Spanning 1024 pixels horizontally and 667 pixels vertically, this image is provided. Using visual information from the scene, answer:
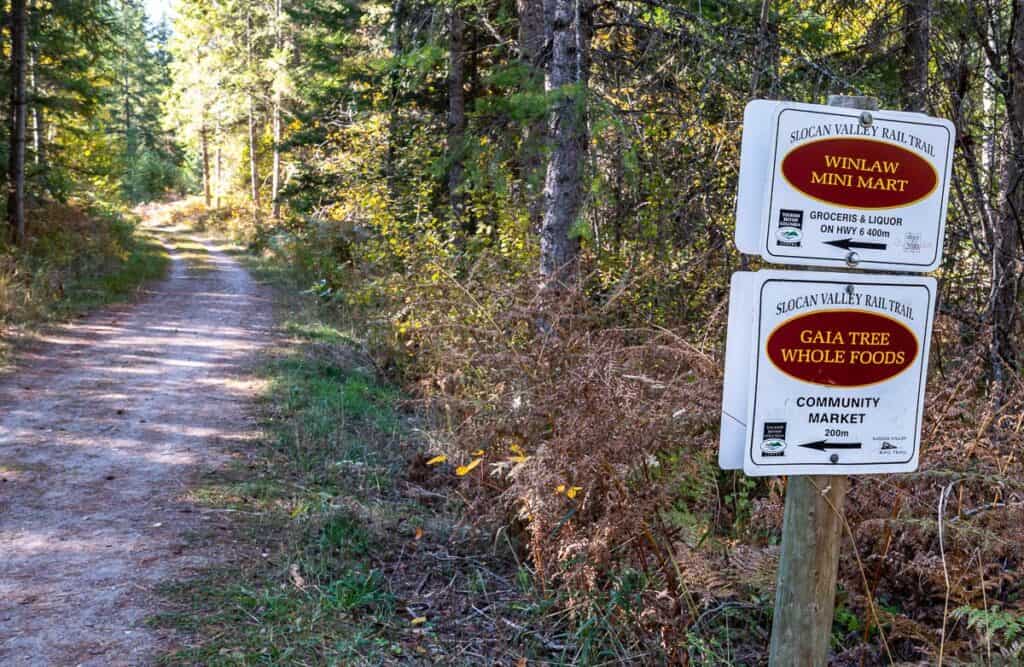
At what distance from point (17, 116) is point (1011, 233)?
18.2 m

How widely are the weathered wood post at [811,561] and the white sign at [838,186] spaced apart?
0.13 m

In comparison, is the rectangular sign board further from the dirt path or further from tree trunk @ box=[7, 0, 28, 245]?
tree trunk @ box=[7, 0, 28, 245]

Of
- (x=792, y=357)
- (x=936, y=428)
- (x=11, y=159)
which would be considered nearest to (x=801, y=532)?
(x=792, y=357)

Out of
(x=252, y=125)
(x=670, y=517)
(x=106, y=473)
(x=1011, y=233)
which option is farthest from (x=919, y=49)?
(x=252, y=125)

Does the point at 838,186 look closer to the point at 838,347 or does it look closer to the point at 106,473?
the point at 838,347

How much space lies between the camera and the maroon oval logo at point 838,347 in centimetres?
231

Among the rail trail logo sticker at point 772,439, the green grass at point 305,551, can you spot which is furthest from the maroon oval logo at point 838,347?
the green grass at point 305,551

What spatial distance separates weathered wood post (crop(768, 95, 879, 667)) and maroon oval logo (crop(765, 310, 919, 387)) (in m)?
0.30

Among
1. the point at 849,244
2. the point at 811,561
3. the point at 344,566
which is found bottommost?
the point at 344,566

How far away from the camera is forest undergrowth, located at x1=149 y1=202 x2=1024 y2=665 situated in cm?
367

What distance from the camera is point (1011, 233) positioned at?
5.47 meters

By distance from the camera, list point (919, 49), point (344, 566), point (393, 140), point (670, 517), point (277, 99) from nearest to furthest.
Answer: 1. point (670, 517)
2. point (344, 566)
3. point (919, 49)
4. point (393, 140)
5. point (277, 99)

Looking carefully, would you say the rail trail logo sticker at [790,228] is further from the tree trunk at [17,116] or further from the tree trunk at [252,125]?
the tree trunk at [252,125]

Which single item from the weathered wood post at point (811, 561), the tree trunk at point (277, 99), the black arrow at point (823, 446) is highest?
the tree trunk at point (277, 99)
